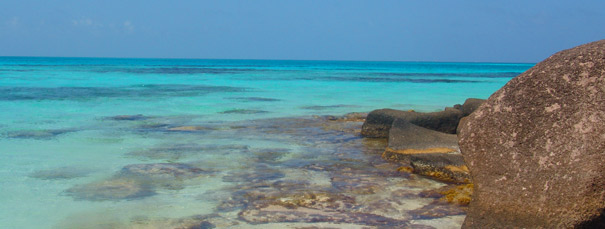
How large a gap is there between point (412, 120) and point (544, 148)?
4.22m

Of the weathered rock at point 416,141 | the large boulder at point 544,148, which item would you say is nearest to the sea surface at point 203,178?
the weathered rock at point 416,141

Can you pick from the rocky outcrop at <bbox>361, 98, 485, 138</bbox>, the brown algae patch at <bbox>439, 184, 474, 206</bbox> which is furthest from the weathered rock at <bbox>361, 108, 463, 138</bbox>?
the brown algae patch at <bbox>439, 184, 474, 206</bbox>

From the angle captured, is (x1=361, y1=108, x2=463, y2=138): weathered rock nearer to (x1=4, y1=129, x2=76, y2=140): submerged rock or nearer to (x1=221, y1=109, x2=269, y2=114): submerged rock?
(x1=221, y1=109, x2=269, y2=114): submerged rock

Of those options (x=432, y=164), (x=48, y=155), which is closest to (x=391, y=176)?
(x=432, y=164)

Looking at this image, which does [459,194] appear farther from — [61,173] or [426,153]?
[61,173]

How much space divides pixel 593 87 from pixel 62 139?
6.49 m

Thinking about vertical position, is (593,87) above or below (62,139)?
above

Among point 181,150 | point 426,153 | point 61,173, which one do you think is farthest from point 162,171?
point 426,153

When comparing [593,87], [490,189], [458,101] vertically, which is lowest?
[458,101]

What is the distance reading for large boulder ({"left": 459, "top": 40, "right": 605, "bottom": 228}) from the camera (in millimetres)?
2865

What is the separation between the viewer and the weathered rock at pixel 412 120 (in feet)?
24.2

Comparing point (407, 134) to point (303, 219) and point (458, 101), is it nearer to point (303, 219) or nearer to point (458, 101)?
point (303, 219)

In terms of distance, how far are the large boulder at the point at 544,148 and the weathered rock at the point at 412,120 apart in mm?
4008

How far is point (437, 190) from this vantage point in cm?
469
